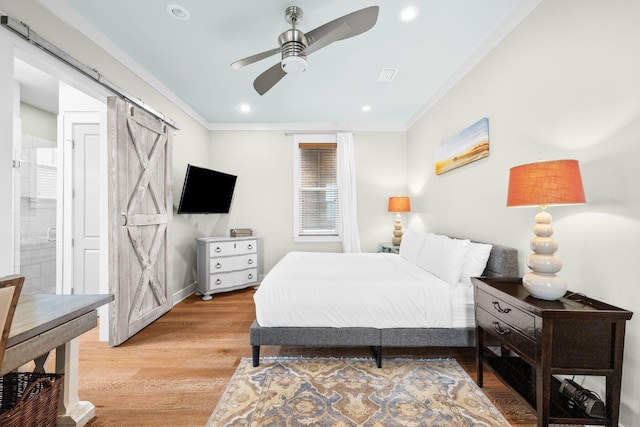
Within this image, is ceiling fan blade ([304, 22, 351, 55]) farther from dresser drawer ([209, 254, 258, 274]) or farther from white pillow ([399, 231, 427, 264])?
dresser drawer ([209, 254, 258, 274])

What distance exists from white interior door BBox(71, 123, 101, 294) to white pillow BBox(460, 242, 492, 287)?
12.5ft

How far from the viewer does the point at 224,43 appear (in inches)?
93.7

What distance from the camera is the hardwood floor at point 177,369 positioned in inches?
63.3

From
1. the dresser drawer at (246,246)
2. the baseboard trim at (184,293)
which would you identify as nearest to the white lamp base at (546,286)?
the dresser drawer at (246,246)

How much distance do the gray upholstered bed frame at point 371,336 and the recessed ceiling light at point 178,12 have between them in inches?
98.1

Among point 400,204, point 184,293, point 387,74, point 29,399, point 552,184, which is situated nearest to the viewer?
point 29,399

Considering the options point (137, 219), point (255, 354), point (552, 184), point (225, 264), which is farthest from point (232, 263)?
point (552, 184)

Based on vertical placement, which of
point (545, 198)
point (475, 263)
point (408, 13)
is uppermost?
point (408, 13)

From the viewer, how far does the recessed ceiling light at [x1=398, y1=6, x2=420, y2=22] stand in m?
1.97

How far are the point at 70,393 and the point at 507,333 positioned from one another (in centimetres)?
256

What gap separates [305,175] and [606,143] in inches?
142

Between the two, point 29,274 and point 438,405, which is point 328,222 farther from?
point 29,274

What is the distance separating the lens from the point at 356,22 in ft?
5.52

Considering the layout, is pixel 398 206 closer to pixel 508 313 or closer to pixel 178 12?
pixel 508 313
